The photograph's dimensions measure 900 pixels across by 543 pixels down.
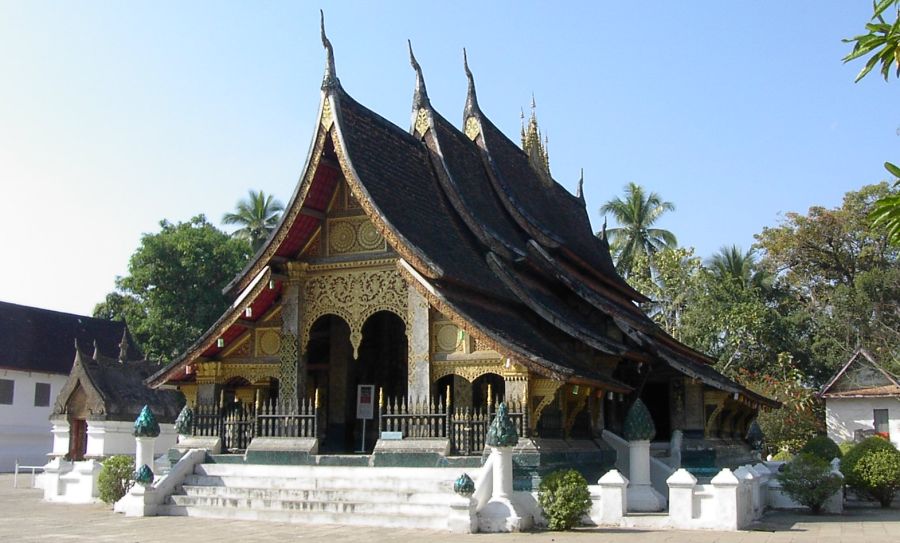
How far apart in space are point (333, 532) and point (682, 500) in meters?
4.57

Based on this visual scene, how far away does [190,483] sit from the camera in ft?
48.9

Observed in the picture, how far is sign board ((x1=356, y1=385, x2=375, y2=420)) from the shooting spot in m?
16.9

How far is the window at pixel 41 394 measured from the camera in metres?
35.4

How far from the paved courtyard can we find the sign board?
4.01 m

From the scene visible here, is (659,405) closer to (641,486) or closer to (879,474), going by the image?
(879,474)

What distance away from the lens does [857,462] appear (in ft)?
55.8

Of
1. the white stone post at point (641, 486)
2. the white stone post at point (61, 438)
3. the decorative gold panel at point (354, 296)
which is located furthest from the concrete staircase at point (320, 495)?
the white stone post at point (61, 438)

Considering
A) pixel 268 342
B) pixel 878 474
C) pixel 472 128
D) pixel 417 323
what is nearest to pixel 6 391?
pixel 472 128

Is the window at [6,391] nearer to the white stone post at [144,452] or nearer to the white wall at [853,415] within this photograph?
the white stone post at [144,452]

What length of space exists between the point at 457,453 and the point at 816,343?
31.8 meters

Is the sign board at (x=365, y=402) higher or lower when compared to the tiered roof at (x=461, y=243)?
lower

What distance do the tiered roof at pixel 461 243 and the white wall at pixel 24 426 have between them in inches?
842

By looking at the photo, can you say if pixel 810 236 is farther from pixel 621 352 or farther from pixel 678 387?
pixel 621 352

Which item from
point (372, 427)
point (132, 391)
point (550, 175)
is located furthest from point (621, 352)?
point (132, 391)
